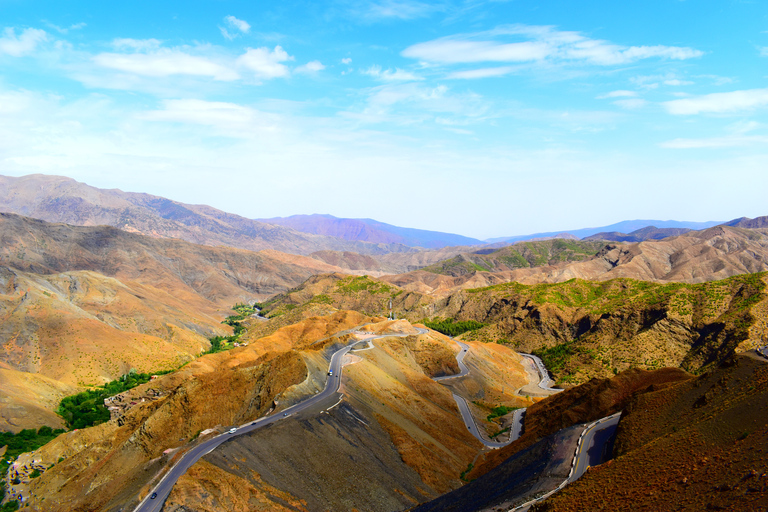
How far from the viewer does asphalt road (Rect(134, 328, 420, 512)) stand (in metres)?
31.7

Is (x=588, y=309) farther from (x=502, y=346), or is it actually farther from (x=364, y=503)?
(x=364, y=503)

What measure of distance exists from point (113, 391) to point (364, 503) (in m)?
76.4

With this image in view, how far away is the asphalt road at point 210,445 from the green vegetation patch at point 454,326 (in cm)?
8533

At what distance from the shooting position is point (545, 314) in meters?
122

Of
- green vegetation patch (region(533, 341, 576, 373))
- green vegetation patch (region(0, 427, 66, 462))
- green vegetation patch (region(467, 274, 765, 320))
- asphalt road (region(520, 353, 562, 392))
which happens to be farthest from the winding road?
green vegetation patch (region(0, 427, 66, 462))

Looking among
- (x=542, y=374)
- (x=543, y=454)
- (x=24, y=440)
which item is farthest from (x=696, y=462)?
(x=24, y=440)

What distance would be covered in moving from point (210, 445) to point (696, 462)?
3599 cm

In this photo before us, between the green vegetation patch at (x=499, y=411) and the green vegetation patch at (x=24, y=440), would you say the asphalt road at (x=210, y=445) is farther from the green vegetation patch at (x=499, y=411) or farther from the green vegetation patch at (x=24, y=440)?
the green vegetation patch at (x=24, y=440)

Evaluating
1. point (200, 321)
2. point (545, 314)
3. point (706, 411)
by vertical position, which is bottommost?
point (200, 321)

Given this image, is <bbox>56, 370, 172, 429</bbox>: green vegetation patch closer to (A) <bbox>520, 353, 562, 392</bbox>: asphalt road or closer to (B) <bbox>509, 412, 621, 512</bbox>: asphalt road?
(B) <bbox>509, 412, 621, 512</bbox>: asphalt road

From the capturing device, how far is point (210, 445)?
38.8 meters

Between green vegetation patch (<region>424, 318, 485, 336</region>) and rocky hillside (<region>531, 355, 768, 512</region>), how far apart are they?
10397 centimetres

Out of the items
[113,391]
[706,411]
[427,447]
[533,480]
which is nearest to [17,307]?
[113,391]

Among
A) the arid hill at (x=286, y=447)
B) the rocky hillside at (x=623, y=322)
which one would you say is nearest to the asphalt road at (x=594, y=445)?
the arid hill at (x=286, y=447)
